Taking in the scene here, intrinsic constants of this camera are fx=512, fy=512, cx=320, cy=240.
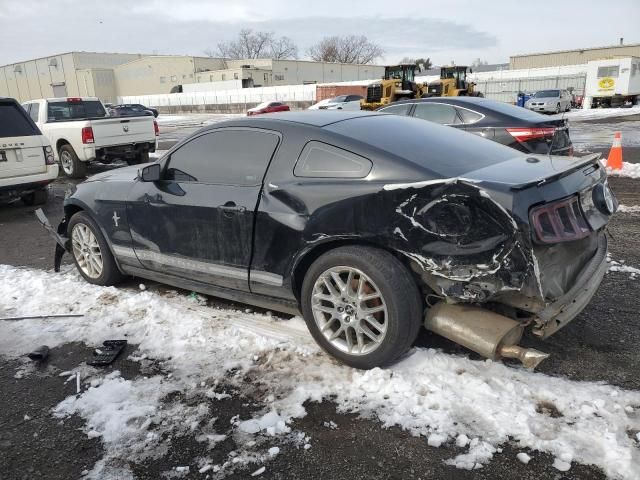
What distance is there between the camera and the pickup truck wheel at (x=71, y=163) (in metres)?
12.0

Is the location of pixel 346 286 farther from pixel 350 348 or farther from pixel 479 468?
pixel 479 468

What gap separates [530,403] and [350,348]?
1.07m

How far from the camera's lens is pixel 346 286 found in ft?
10.3

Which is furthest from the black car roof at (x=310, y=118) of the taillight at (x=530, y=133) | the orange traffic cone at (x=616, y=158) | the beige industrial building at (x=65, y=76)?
the beige industrial building at (x=65, y=76)

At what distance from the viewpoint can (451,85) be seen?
79.4 feet

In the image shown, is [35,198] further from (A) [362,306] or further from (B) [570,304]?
(B) [570,304]

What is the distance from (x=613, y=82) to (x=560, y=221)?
3834 cm

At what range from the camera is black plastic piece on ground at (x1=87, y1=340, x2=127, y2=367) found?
3467 millimetres

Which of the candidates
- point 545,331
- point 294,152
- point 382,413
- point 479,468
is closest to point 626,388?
point 545,331

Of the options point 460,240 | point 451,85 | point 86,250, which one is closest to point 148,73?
point 451,85

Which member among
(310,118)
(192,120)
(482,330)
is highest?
(310,118)

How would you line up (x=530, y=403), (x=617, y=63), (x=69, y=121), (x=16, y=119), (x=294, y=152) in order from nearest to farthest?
(x=530, y=403)
(x=294, y=152)
(x=16, y=119)
(x=69, y=121)
(x=617, y=63)

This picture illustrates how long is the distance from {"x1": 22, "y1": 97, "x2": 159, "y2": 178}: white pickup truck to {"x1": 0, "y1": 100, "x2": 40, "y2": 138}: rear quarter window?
111 inches

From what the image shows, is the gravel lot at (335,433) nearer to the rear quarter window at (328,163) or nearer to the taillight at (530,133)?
the rear quarter window at (328,163)
